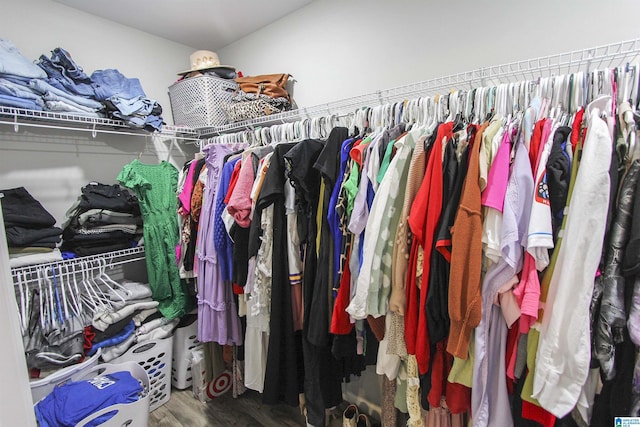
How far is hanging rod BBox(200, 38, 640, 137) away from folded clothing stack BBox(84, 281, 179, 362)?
1.18m

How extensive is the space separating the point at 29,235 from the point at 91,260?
304 mm

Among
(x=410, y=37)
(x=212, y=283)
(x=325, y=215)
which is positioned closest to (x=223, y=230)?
(x=212, y=283)

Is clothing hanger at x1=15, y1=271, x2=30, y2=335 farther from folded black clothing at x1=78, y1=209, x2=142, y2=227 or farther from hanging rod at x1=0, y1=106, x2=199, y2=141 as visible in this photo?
hanging rod at x1=0, y1=106, x2=199, y2=141

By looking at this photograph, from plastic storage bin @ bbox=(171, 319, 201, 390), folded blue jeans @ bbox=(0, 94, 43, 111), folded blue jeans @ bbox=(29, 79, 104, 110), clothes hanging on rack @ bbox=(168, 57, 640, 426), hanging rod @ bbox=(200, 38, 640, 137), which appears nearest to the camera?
clothes hanging on rack @ bbox=(168, 57, 640, 426)

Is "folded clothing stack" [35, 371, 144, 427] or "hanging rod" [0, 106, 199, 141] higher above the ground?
"hanging rod" [0, 106, 199, 141]

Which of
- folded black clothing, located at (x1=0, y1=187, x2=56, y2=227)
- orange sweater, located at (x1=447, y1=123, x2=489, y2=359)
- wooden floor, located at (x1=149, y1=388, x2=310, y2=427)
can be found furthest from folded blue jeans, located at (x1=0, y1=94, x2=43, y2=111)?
orange sweater, located at (x1=447, y1=123, x2=489, y2=359)

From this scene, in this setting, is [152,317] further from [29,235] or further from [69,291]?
[29,235]

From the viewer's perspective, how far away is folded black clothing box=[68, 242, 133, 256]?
1.63 metres

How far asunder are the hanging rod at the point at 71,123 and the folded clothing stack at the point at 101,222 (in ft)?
1.18

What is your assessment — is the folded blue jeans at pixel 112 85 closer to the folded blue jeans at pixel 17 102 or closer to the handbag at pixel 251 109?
the folded blue jeans at pixel 17 102

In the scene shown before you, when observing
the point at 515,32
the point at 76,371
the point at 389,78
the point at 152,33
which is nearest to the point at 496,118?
the point at 515,32

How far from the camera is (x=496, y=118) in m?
0.92

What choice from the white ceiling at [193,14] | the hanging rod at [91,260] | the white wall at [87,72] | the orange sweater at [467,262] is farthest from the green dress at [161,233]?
the orange sweater at [467,262]

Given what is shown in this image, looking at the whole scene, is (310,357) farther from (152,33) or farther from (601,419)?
(152,33)
